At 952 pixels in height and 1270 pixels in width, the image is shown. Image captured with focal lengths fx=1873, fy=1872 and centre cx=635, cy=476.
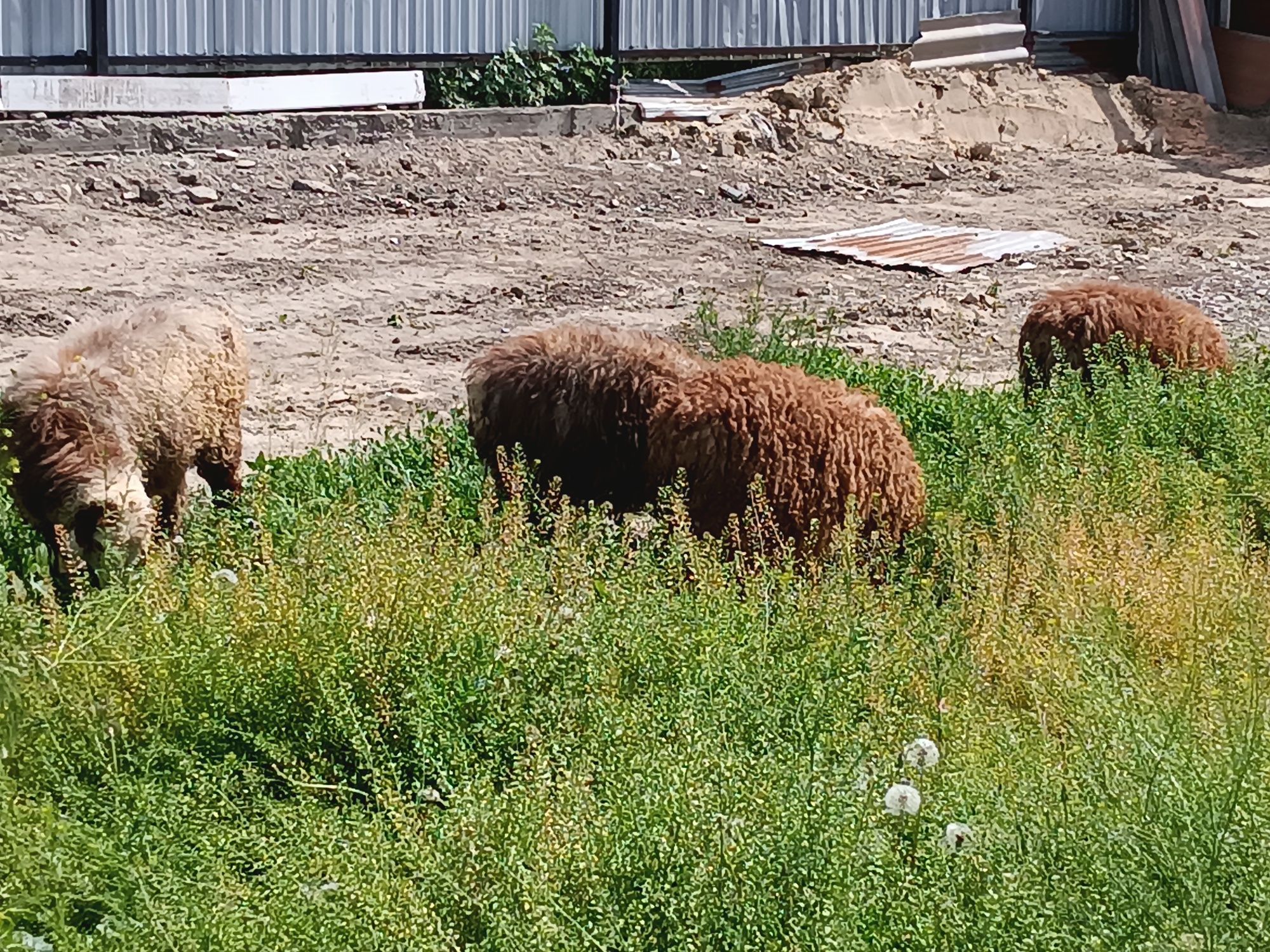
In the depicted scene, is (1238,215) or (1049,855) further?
(1238,215)

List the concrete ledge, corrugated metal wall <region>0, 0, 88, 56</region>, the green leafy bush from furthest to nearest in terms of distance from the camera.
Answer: the green leafy bush < corrugated metal wall <region>0, 0, 88, 56</region> < the concrete ledge

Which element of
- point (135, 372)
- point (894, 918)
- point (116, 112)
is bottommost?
point (894, 918)

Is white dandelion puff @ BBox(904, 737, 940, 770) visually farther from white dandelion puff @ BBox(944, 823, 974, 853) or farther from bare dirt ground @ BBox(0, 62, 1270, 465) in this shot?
bare dirt ground @ BBox(0, 62, 1270, 465)

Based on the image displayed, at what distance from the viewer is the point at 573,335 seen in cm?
697

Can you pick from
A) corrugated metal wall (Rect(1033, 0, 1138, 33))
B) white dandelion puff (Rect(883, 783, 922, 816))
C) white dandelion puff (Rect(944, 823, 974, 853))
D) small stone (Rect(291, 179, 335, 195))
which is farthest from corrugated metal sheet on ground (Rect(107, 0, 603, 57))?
white dandelion puff (Rect(944, 823, 974, 853))

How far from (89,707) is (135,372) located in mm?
2105

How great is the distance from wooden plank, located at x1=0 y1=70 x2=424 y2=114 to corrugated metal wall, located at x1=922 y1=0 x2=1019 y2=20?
5.69m

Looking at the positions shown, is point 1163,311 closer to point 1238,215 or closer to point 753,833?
point 753,833

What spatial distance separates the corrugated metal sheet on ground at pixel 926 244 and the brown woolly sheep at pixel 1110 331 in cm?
409

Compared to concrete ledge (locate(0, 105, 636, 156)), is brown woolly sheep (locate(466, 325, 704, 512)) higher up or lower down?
lower down

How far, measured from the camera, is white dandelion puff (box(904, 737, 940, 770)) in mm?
4781

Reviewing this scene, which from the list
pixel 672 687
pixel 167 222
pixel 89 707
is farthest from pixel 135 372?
pixel 167 222

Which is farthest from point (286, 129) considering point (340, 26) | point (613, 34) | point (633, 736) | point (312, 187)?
point (633, 736)

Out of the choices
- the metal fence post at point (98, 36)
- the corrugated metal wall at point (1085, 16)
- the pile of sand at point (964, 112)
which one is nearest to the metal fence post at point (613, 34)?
the pile of sand at point (964, 112)
